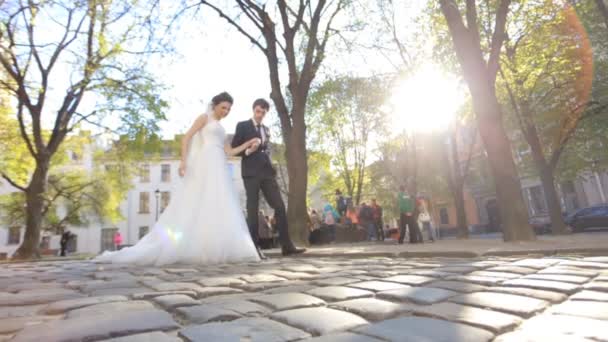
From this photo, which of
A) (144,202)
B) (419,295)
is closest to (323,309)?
(419,295)

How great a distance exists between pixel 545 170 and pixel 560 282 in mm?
16986

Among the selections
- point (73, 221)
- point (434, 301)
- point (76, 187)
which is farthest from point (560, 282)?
point (73, 221)

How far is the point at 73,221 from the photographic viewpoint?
1187 inches

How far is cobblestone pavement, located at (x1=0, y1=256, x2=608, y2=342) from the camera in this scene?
149 centimetres

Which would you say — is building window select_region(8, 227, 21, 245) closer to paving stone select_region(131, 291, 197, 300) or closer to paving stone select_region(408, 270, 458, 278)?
paving stone select_region(131, 291, 197, 300)

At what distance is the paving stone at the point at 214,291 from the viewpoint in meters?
2.41

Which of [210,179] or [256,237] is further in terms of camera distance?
[256,237]

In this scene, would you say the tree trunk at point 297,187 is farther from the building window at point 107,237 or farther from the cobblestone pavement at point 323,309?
the building window at point 107,237

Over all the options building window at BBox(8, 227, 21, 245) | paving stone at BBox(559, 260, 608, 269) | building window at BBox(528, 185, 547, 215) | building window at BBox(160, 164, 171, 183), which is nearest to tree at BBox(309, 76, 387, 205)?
paving stone at BBox(559, 260, 608, 269)

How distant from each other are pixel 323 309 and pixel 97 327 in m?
1.03

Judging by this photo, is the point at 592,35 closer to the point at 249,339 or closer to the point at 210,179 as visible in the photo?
the point at 210,179

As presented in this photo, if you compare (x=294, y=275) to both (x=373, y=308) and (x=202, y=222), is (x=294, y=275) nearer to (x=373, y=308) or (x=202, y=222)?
(x=373, y=308)

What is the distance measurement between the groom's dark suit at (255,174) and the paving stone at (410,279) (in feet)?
10.5

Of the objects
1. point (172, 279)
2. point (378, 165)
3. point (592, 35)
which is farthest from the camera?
point (378, 165)
